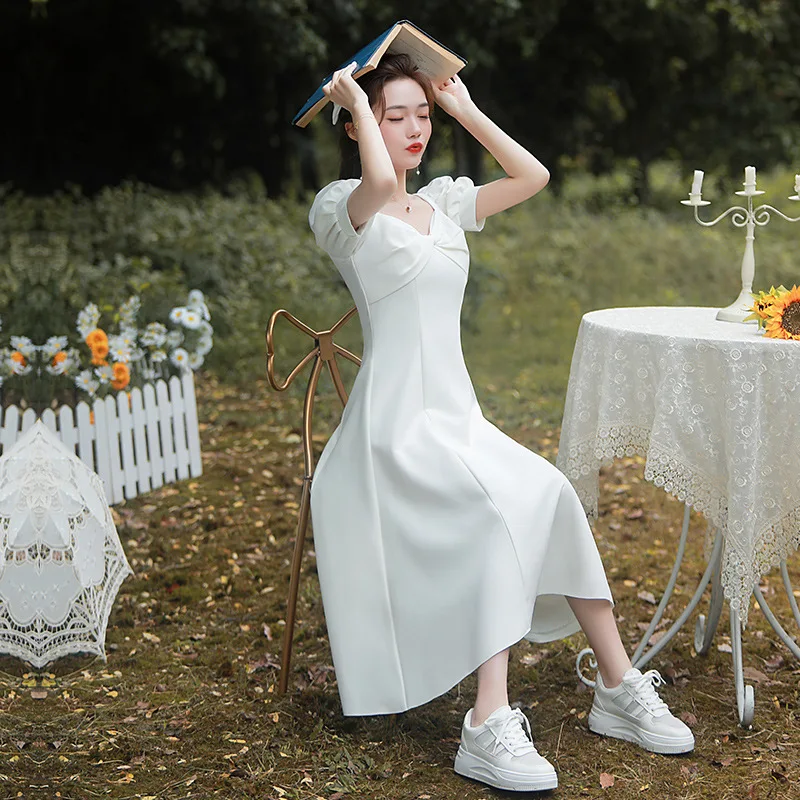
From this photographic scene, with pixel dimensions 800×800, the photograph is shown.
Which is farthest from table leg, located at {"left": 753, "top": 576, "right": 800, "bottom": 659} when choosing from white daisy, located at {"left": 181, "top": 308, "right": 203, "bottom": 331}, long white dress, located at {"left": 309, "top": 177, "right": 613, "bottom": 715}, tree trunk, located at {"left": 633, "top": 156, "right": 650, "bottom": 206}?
tree trunk, located at {"left": 633, "top": 156, "right": 650, "bottom": 206}

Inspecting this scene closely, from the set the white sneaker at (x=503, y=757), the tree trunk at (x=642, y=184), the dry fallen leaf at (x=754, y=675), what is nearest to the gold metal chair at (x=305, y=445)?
the white sneaker at (x=503, y=757)

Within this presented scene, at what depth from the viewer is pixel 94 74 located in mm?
13781

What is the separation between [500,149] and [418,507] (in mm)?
1136

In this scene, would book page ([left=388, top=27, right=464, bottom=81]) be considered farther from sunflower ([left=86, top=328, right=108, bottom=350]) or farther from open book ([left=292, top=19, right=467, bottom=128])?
sunflower ([left=86, top=328, right=108, bottom=350])

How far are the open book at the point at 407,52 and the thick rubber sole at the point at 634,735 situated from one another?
6.42ft

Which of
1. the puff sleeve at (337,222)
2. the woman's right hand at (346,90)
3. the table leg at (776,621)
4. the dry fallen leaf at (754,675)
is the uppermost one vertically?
the woman's right hand at (346,90)

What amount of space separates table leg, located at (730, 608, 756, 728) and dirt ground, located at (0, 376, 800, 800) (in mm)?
50

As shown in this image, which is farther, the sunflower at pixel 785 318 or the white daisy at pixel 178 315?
the white daisy at pixel 178 315

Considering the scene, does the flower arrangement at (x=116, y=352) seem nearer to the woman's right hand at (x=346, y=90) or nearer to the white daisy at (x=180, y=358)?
the white daisy at (x=180, y=358)

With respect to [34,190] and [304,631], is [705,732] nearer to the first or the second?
[304,631]

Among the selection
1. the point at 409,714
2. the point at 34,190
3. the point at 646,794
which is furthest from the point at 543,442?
the point at 34,190

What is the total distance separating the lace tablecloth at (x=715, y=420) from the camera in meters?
3.21

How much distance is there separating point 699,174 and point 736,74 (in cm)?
1161

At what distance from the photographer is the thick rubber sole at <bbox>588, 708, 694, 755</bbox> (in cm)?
329
